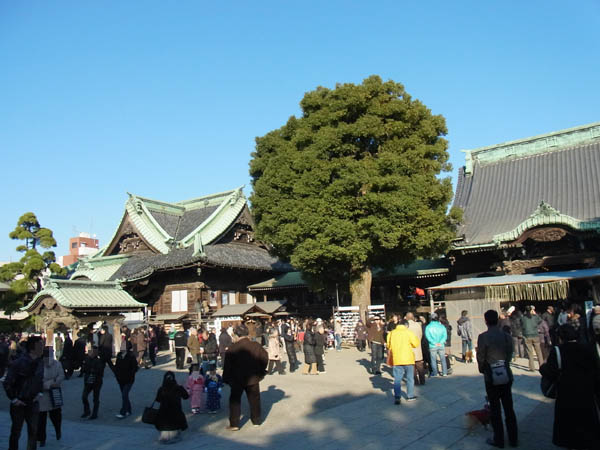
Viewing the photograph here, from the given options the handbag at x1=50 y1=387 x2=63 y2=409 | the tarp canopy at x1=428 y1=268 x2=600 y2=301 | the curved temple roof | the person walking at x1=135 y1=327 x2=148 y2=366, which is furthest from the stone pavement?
the curved temple roof

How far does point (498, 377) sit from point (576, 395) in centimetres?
107

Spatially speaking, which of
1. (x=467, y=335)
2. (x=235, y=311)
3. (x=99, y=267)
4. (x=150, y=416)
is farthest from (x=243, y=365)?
(x=99, y=267)

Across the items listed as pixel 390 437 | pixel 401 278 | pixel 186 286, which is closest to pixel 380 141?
pixel 401 278

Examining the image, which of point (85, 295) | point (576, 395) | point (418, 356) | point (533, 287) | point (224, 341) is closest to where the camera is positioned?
point (576, 395)

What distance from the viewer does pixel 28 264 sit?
92.1 ft

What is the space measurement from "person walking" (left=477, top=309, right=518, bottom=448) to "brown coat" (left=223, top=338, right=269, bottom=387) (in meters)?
3.76

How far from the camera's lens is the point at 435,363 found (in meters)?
12.8

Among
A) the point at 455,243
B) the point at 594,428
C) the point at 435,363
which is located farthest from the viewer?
the point at 455,243

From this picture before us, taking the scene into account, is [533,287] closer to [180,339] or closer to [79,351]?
[180,339]

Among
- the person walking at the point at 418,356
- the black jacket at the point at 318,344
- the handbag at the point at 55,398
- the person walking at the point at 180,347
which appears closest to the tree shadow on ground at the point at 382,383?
the person walking at the point at 418,356

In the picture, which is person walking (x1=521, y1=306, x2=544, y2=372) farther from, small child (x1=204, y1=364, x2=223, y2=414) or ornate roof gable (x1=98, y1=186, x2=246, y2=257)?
ornate roof gable (x1=98, y1=186, x2=246, y2=257)

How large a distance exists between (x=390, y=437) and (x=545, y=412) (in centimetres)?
292

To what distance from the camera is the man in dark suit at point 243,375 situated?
339 inches

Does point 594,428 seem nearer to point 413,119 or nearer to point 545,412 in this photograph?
point 545,412
